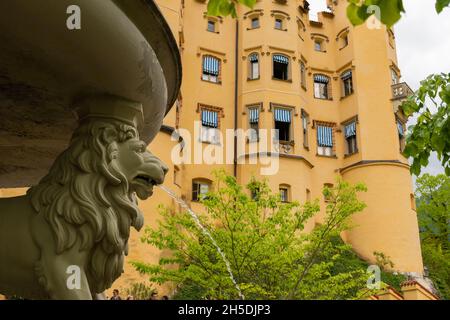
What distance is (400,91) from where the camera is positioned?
1102 inches

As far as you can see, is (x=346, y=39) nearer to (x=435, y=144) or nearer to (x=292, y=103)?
(x=292, y=103)

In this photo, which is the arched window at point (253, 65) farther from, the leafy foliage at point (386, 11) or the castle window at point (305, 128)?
the leafy foliage at point (386, 11)

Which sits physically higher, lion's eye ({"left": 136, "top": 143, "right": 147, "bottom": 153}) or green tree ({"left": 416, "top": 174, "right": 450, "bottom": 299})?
green tree ({"left": 416, "top": 174, "right": 450, "bottom": 299})

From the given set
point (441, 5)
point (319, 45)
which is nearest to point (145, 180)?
point (441, 5)

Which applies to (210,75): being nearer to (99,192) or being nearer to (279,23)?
(279,23)

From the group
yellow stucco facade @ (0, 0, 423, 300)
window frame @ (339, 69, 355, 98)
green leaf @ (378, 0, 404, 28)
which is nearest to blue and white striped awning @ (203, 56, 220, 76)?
yellow stucco facade @ (0, 0, 423, 300)

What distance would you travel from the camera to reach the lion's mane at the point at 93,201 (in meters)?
2.51

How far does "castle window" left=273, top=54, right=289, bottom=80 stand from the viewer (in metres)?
27.9

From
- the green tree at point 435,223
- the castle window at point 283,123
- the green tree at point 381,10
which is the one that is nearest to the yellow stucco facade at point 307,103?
the castle window at point 283,123

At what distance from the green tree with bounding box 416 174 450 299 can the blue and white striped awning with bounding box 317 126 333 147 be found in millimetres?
9065

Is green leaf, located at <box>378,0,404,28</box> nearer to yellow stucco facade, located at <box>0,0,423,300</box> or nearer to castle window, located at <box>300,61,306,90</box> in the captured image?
yellow stucco facade, located at <box>0,0,423,300</box>

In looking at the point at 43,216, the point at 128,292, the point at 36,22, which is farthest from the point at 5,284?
the point at 128,292
